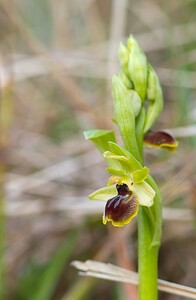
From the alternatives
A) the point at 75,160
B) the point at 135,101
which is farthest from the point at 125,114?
the point at 75,160

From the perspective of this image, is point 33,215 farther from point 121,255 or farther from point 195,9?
point 195,9

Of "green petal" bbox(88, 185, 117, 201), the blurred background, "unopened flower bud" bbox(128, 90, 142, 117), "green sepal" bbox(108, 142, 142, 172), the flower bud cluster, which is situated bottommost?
"green petal" bbox(88, 185, 117, 201)

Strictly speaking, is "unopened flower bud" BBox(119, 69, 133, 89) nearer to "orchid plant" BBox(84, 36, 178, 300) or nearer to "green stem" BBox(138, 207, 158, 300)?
"orchid plant" BBox(84, 36, 178, 300)

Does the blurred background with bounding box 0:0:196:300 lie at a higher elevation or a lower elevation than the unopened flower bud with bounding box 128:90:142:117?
higher

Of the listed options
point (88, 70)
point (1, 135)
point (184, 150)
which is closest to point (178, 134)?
point (184, 150)

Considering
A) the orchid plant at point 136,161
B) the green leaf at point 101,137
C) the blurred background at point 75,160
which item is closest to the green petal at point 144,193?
the orchid plant at point 136,161

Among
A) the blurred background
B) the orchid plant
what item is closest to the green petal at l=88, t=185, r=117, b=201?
the orchid plant
